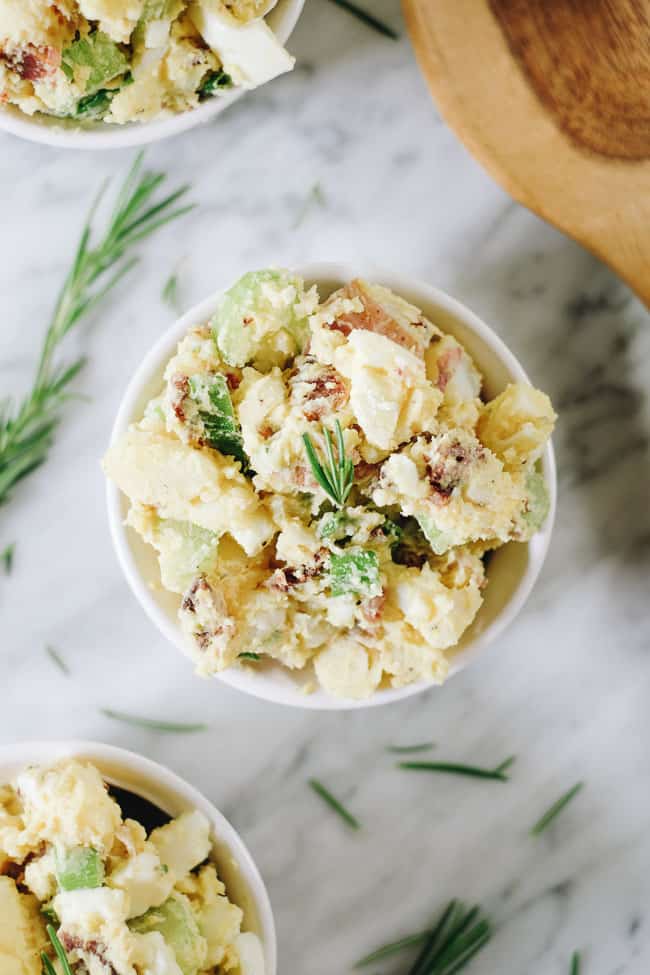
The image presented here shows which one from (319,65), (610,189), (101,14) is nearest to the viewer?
(101,14)

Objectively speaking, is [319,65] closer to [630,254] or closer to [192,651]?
[630,254]

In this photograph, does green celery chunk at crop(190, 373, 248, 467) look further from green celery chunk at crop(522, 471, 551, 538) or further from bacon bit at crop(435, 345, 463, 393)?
green celery chunk at crop(522, 471, 551, 538)

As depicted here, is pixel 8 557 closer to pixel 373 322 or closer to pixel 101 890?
pixel 101 890

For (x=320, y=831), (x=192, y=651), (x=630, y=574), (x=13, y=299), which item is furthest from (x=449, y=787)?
(x=13, y=299)

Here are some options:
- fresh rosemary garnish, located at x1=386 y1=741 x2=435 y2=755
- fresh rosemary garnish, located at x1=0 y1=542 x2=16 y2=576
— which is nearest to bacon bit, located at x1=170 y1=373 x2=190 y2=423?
fresh rosemary garnish, located at x1=0 y1=542 x2=16 y2=576

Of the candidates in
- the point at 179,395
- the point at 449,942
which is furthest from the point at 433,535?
the point at 449,942

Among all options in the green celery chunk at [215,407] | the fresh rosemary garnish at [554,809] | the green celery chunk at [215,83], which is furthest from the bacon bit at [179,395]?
the fresh rosemary garnish at [554,809]
